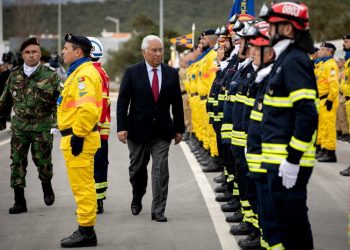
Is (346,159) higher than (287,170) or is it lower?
lower

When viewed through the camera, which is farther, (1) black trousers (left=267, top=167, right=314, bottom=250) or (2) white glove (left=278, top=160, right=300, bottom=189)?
(1) black trousers (left=267, top=167, right=314, bottom=250)

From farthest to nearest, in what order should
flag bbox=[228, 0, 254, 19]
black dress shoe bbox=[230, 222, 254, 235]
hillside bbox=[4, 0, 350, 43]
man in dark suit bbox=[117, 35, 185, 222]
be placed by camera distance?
1. hillside bbox=[4, 0, 350, 43]
2. flag bbox=[228, 0, 254, 19]
3. man in dark suit bbox=[117, 35, 185, 222]
4. black dress shoe bbox=[230, 222, 254, 235]

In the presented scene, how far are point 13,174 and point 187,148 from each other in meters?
9.15

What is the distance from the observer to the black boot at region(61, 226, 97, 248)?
28.5ft

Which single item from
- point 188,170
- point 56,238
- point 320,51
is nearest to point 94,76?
point 56,238

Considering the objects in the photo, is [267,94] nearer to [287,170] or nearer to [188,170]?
[287,170]

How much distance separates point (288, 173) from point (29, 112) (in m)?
5.06

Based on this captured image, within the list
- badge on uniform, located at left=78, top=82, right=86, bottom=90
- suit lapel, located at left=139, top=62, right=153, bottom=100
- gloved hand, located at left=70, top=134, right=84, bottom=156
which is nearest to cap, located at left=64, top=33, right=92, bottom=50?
badge on uniform, located at left=78, top=82, right=86, bottom=90

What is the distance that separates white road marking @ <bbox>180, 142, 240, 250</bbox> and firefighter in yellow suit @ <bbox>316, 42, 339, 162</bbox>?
2593 millimetres

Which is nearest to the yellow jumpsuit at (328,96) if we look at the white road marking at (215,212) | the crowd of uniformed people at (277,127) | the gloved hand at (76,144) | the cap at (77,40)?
the white road marking at (215,212)

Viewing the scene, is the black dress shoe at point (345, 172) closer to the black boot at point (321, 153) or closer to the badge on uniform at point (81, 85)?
the black boot at point (321, 153)

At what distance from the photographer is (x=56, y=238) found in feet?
29.9

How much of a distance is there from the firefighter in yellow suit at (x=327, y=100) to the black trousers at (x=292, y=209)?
995cm

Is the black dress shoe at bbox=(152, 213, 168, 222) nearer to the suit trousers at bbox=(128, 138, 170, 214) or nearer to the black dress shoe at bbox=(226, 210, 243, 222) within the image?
the suit trousers at bbox=(128, 138, 170, 214)
